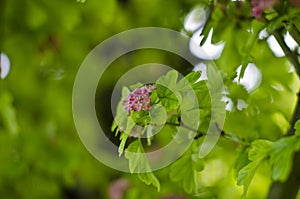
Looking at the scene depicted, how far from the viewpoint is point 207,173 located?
1.29 m

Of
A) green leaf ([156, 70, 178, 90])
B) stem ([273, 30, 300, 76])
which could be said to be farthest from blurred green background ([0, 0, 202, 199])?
green leaf ([156, 70, 178, 90])

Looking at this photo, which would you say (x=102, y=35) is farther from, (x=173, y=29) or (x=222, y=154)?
(x=222, y=154)

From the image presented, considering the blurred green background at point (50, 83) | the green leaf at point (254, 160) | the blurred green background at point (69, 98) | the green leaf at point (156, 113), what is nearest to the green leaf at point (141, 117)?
the green leaf at point (156, 113)

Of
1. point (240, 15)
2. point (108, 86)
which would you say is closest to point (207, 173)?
point (108, 86)

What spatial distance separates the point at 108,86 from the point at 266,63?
731 millimetres

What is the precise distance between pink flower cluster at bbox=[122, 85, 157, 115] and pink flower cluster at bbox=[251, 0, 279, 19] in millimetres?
138

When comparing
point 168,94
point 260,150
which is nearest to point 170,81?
point 168,94

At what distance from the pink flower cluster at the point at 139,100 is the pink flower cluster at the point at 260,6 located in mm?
138

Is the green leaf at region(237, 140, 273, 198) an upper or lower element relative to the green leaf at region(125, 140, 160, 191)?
lower

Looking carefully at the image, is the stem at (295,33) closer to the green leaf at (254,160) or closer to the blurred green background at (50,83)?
the green leaf at (254,160)

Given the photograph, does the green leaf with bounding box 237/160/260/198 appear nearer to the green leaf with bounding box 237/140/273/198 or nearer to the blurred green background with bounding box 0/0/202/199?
the green leaf with bounding box 237/140/273/198

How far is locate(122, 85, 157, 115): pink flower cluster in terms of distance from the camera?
0.63 meters

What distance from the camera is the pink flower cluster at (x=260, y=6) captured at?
626 mm

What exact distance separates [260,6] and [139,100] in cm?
→ 17
